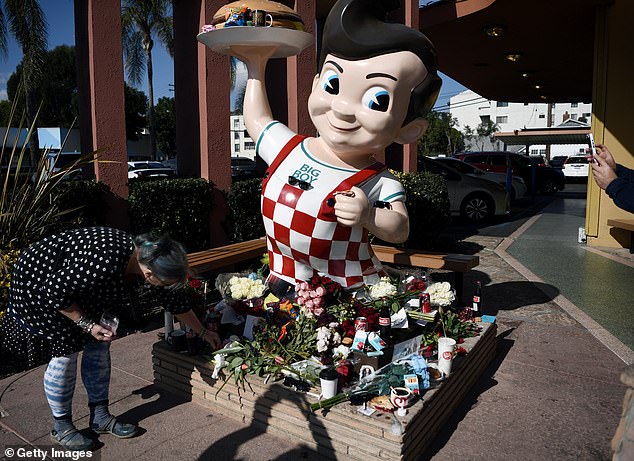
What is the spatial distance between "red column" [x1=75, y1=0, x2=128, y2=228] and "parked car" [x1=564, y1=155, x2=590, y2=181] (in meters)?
23.8

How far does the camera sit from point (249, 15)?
141 inches

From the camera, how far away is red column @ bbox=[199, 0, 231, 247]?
593 cm

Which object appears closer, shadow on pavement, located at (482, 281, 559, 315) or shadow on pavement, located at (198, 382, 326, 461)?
shadow on pavement, located at (198, 382, 326, 461)

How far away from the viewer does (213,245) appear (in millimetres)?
5984

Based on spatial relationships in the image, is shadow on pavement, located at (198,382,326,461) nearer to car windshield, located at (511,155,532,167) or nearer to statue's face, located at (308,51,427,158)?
statue's face, located at (308,51,427,158)

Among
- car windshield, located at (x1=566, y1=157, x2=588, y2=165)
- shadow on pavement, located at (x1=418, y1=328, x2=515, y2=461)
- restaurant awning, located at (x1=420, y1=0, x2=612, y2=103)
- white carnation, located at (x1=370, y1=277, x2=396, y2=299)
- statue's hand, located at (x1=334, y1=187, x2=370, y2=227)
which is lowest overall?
shadow on pavement, located at (x1=418, y1=328, x2=515, y2=461)

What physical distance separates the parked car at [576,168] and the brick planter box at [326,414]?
941 inches

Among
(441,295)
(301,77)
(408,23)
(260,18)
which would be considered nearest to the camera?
(260,18)

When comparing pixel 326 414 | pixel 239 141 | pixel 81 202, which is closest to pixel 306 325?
pixel 326 414

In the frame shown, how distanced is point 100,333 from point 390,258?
10.8ft

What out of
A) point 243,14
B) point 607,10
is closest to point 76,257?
point 243,14

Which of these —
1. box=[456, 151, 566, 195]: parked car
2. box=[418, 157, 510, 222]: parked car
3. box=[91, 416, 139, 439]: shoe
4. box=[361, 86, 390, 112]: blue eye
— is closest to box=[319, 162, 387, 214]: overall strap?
box=[361, 86, 390, 112]: blue eye

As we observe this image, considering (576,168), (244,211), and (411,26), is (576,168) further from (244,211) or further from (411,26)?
(244,211)

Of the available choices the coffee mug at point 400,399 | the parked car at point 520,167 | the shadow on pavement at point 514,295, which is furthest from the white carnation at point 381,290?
the parked car at point 520,167
